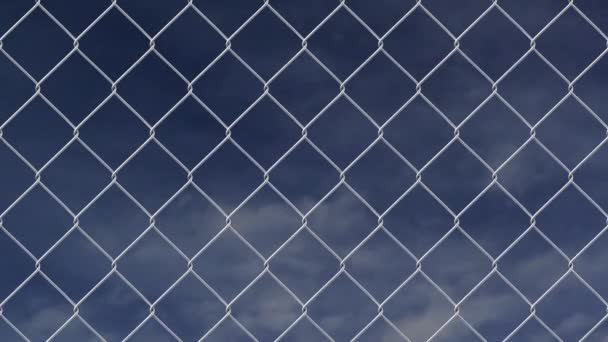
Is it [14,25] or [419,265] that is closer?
[14,25]

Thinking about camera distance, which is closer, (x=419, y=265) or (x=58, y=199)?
(x=58, y=199)

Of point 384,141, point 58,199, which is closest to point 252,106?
point 384,141

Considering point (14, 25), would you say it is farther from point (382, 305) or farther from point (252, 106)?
point (382, 305)

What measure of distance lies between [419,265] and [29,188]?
1380mm

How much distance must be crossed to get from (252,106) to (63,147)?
0.66 meters

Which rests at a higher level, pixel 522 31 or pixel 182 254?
pixel 182 254

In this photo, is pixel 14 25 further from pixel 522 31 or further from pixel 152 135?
pixel 522 31

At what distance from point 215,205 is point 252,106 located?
39cm

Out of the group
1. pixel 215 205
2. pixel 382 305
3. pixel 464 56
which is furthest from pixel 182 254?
pixel 464 56

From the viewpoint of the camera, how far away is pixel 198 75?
3756 millimetres

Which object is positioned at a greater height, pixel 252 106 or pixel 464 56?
pixel 252 106

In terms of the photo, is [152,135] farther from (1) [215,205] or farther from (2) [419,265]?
(2) [419,265]

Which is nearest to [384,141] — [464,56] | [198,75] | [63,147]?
[464,56]

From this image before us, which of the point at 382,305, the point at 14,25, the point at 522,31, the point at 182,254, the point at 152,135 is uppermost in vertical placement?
the point at 14,25
